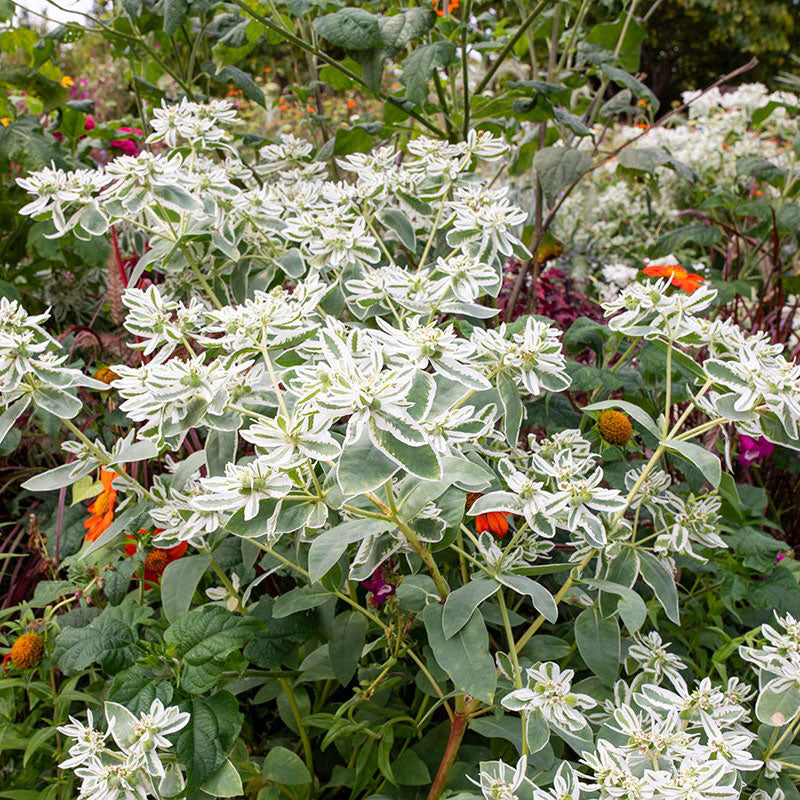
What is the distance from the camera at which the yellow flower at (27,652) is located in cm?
127

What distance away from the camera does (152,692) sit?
3.46 ft

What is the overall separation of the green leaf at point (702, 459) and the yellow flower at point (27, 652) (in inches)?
39.5

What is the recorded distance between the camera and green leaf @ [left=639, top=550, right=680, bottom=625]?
116cm

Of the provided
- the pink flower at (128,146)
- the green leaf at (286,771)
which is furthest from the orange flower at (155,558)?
the pink flower at (128,146)

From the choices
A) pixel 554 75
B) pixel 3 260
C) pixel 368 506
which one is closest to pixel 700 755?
pixel 368 506

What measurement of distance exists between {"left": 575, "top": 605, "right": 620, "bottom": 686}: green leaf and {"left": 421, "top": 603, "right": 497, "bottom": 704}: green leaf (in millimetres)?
201

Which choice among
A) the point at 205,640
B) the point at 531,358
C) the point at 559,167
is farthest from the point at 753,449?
the point at 205,640

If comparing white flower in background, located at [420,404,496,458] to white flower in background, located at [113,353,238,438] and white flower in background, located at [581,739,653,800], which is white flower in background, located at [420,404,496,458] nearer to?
white flower in background, located at [113,353,238,438]

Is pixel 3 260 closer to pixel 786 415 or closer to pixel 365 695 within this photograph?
pixel 365 695

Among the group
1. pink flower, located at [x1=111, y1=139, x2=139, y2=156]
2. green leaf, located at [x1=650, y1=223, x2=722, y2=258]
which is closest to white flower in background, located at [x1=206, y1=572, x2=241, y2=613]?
green leaf, located at [x1=650, y1=223, x2=722, y2=258]

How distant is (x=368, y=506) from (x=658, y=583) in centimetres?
44

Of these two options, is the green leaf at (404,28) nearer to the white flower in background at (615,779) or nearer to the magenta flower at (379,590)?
the magenta flower at (379,590)

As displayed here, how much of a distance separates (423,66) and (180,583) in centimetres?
118

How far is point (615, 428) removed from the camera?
140 centimetres
